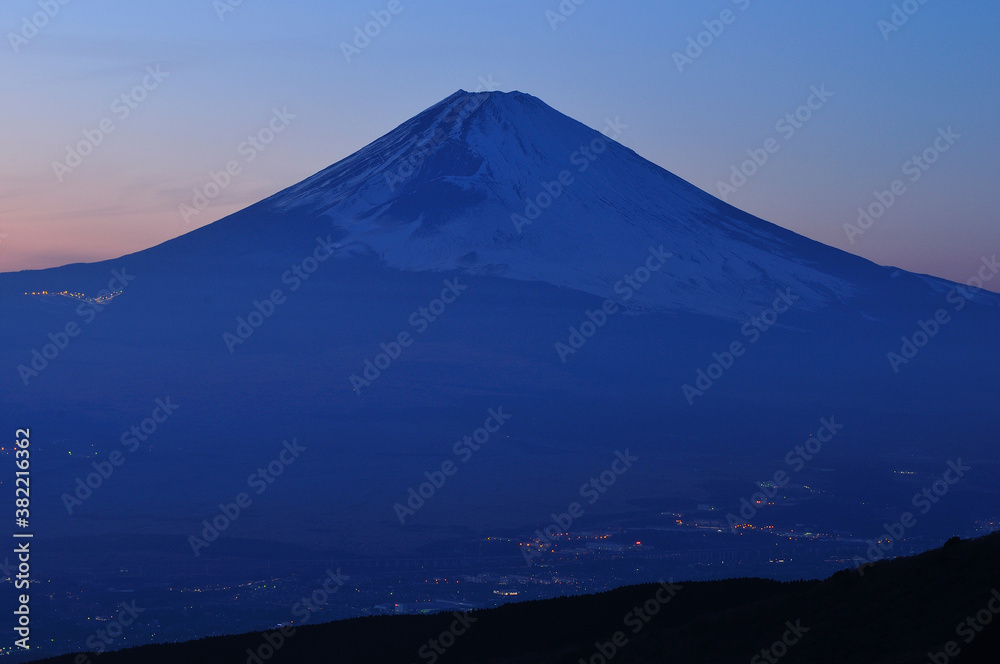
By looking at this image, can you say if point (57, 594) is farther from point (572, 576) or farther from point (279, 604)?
point (572, 576)

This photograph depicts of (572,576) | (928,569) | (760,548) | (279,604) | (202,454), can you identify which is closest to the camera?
(928,569)

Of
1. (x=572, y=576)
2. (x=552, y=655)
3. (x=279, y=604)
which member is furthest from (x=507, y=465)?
(x=552, y=655)

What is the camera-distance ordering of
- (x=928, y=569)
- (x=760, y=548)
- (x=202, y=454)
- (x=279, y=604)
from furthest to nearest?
(x=202, y=454), (x=760, y=548), (x=279, y=604), (x=928, y=569)

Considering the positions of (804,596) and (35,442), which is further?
(35,442)

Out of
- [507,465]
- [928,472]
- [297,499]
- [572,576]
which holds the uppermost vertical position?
[928,472]

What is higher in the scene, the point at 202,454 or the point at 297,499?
the point at 297,499

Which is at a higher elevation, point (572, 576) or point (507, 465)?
point (572, 576)

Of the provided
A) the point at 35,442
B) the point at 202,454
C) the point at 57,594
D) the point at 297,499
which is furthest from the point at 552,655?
the point at 35,442

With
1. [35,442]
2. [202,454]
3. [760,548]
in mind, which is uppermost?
[760,548]

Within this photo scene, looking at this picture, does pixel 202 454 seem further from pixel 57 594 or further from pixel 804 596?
pixel 804 596
